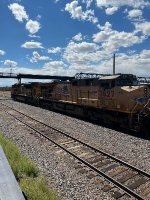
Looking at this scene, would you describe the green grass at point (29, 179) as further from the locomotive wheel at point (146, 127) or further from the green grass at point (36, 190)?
the locomotive wheel at point (146, 127)

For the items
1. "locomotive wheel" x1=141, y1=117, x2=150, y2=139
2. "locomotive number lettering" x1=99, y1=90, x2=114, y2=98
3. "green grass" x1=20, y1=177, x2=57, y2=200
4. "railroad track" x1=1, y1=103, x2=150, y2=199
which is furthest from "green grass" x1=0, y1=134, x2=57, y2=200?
"locomotive number lettering" x1=99, y1=90, x2=114, y2=98

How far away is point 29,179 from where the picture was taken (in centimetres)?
770

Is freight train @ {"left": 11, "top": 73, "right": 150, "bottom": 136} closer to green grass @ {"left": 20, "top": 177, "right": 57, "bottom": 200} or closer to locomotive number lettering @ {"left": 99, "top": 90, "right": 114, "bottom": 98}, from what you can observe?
locomotive number lettering @ {"left": 99, "top": 90, "right": 114, "bottom": 98}

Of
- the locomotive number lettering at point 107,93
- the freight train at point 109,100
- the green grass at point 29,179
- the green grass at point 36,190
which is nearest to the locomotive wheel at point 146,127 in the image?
the freight train at point 109,100

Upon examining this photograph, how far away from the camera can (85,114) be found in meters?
20.2

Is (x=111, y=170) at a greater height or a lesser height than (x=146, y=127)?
lesser

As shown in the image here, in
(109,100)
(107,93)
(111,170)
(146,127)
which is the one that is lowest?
(111,170)

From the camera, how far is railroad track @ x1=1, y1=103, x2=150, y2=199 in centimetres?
708

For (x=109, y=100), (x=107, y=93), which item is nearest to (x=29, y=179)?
(x=109, y=100)

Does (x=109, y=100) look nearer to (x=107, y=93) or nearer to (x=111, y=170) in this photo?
(x=107, y=93)

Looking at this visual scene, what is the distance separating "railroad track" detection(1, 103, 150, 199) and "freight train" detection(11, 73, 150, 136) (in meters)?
3.35

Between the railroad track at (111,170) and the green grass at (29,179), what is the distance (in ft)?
4.77

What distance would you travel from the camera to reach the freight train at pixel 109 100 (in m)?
14.4

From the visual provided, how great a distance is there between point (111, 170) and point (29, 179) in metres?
2.52
